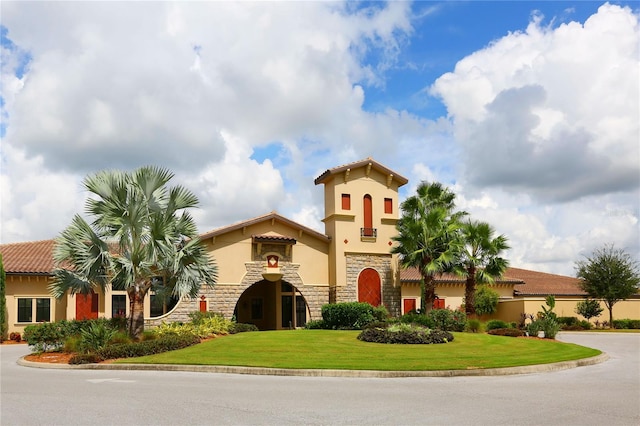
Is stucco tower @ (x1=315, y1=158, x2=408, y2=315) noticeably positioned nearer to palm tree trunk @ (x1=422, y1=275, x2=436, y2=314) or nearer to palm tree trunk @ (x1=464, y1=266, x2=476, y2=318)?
palm tree trunk @ (x1=422, y1=275, x2=436, y2=314)

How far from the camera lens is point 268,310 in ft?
123

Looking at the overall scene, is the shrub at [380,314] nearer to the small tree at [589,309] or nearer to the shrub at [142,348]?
the shrub at [142,348]

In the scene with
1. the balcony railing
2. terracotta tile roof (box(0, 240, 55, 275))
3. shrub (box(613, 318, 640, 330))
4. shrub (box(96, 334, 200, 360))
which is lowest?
shrub (box(613, 318, 640, 330))

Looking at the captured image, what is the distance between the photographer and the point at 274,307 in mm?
36094

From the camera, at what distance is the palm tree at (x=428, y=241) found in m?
31.2

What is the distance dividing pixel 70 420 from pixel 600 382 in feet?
38.6

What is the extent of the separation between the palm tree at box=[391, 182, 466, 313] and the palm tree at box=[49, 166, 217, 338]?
1271 cm

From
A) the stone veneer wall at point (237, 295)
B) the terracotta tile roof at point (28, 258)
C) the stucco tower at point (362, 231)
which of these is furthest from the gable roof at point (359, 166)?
the terracotta tile roof at point (28, 258)

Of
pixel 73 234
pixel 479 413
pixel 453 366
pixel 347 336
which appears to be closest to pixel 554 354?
pixel 453 366

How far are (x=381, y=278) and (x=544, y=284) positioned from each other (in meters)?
20.4

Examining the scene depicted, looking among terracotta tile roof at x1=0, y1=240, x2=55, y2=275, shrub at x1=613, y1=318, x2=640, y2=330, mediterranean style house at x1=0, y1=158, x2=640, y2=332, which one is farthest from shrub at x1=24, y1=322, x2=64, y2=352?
shrub at x1=613, y1=318, x2=640, y2=330

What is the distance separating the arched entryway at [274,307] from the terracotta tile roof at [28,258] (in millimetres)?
11193

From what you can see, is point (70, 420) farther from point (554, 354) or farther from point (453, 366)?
point (554, 354)

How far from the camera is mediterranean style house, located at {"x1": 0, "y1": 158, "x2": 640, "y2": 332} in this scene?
31.4 m
